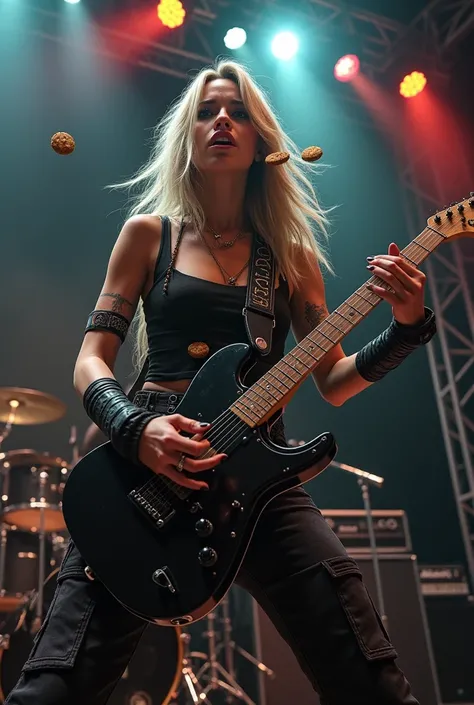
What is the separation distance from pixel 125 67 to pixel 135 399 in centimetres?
637

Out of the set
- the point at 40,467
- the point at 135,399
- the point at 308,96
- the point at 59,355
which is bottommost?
the point at 135,399

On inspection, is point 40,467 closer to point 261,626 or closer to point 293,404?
point 261,626

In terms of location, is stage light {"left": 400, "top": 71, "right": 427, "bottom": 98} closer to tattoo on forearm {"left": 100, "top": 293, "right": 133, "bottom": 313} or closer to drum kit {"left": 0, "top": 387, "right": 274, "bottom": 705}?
drum kit {"left": 0, "top": 387, "right": 274, "bottom": 705}

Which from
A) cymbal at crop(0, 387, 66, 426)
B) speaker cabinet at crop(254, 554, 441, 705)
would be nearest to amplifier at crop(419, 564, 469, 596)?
speaker cabinet at crop(254, 554, 441, 705)

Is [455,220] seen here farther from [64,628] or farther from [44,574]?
[44,574]

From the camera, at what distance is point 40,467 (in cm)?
511

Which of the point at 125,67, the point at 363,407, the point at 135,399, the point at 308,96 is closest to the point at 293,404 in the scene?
the point at 363,407

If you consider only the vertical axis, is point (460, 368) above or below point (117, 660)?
above

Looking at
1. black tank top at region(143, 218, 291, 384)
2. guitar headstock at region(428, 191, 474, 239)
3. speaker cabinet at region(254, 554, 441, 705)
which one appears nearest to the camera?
black tank top at region(143, 218, 291, 384)

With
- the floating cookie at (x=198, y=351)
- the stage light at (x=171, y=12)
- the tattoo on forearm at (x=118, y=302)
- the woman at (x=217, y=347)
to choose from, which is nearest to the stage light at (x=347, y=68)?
the stage light at (x=171, y=12)

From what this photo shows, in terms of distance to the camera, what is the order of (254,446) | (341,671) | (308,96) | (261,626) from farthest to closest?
(308,96) < (261,626) < (254,446) < (341,671)

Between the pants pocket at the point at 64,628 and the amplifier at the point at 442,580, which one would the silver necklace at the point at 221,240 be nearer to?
the pants pocket at the point at 64,628

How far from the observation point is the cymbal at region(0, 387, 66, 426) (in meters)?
5.04

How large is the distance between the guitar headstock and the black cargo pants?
947 millimetres
